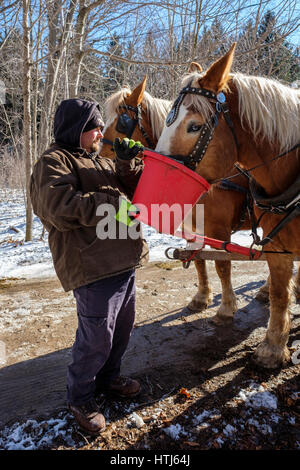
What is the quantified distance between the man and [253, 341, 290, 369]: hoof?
4.83 feet

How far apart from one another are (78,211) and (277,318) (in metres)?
2.09

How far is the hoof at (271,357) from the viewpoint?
254 cm

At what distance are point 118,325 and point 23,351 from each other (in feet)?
4.12

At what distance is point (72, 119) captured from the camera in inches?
70.1

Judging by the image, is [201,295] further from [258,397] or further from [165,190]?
[165,190]

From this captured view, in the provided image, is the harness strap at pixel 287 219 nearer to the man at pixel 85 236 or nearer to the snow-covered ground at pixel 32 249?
the man at pixel 85 236

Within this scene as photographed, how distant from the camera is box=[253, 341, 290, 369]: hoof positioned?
8.34ft

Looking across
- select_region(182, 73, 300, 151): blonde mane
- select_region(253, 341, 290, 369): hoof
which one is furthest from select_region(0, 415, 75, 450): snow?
select_region(182, 73, 300, 151): blonde mane

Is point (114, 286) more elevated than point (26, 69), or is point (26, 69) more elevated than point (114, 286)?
point (26, 69)

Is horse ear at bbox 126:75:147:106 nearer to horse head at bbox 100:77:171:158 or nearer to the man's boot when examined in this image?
horse head at bbox 100:77:171:158

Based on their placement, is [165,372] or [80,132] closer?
[80,132]

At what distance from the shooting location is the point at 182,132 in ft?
5.66
